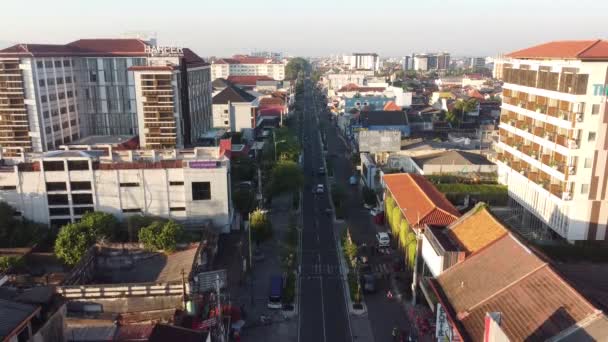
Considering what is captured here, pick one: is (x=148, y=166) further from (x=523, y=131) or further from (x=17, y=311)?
(x=523, y=131)

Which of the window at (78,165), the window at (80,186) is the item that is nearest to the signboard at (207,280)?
the window at (80,186)

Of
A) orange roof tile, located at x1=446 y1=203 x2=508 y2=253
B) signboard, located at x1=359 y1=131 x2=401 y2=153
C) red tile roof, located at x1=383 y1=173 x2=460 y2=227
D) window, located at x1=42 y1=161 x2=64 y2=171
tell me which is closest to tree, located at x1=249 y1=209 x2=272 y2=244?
red tile roof, located at x1=383 y1=173 x2=460 y2=227

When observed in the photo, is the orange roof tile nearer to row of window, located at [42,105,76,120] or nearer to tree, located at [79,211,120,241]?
tree, located at [79,211,120,241]

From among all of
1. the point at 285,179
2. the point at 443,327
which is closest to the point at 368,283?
the point at 443,327

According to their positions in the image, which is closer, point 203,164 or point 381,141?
point 203,164

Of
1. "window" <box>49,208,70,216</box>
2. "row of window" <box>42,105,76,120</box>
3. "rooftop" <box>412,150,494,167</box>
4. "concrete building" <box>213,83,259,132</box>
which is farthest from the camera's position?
"concrete building" <box>213,83,259,132</box>

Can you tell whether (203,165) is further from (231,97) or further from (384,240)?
(231,97)
